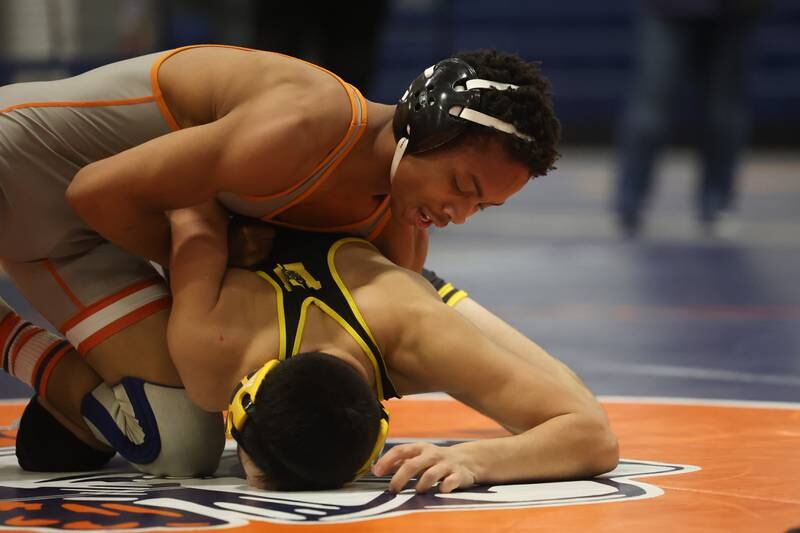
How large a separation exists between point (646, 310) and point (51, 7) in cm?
656

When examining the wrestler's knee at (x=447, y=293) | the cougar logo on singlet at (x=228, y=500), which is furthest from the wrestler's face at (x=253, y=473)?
the wrestler's knee at (x=447, y=293)

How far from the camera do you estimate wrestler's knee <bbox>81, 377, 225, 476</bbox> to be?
10.3 feet

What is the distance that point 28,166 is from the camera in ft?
10.6

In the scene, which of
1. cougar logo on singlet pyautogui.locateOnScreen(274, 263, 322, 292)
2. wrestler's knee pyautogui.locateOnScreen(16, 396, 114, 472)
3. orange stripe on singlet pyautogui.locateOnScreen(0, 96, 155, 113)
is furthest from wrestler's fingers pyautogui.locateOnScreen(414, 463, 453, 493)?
orange stripe on singlet pyautogui.locateOnScreen(0, 96, 155, 113)

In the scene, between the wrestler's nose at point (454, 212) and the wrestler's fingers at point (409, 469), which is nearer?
the wrestler's fingers at point (409, 469)

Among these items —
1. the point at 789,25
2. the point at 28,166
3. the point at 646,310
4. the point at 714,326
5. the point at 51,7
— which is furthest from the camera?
the point at 789,25

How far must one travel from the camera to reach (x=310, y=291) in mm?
3020

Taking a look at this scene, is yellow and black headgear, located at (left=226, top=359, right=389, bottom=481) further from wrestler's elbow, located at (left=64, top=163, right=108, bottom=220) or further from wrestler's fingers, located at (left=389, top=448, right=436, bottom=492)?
wrestler's elbow, located at (left=64, top=163, right=108, bottom=220)

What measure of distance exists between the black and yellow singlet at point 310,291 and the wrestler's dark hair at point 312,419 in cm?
17

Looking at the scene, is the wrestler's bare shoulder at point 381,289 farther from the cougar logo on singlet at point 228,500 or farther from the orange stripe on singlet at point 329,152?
the cougar logo on singlet at point 228,500

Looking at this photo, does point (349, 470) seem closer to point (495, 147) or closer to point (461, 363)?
point (461, 363)

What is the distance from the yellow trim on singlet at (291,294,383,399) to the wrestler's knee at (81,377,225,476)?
43 centimetres

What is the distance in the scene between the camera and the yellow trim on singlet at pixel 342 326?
2.90 m

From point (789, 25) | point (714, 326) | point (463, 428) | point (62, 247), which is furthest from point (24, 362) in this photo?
point (789, 25)
